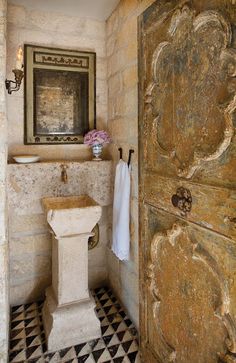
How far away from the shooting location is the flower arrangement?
94.3 inches

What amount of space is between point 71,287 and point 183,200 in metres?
1.21

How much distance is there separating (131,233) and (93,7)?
1946 mm

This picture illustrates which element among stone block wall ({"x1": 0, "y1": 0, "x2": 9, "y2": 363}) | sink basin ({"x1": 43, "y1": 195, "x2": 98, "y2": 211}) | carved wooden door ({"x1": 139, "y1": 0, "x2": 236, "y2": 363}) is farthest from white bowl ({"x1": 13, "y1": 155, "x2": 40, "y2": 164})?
carved wooden door ({"x1": 139, "y1": 0, "x2": 236, "y2": 363})

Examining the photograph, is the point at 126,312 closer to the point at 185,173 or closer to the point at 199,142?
the point at 185,173

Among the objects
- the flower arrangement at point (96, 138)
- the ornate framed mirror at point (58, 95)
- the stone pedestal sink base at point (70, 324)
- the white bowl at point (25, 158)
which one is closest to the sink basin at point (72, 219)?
the white bowl at point (25, 158)

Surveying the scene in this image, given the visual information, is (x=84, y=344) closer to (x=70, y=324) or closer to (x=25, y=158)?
(x=70, y=324)

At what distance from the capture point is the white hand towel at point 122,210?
208 cm

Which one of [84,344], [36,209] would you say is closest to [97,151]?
[36,209]

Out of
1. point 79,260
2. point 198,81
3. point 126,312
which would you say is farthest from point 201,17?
point 126,312

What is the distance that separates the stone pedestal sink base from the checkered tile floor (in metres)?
0.05

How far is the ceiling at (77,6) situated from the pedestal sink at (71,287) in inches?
65.7

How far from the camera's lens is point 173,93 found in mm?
1383

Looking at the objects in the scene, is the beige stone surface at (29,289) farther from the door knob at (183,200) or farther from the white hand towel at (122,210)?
the door knob at (183,200)

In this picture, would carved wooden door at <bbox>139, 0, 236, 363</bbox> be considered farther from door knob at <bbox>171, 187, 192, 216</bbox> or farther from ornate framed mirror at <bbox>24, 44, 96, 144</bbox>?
ornate framed mirror at <bbox>24, 44, 96, 144</bbox>
